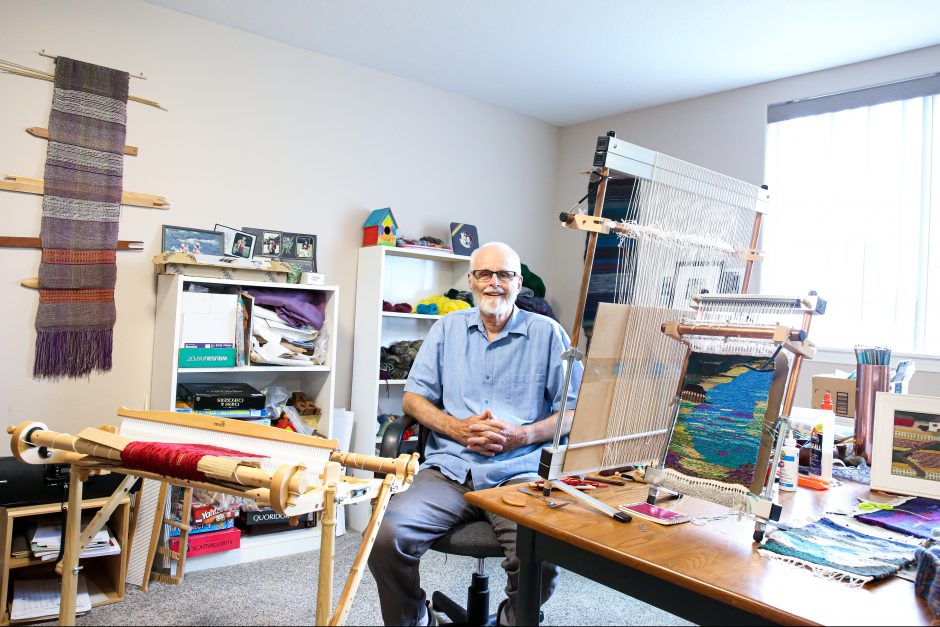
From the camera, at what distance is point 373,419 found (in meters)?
3.38

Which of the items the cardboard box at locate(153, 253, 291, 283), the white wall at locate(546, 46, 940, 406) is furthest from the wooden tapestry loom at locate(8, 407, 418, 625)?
the white wall at locate(546, 46, 940, 406)

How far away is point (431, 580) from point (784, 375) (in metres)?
1.83

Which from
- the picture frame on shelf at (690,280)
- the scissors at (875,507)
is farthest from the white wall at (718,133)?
the picture frame on shelf at (690,280)

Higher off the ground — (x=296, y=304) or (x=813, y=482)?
(x=296, y=304)

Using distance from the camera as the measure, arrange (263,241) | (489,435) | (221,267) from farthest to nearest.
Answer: (263,241) → (221,267) → (489,435)

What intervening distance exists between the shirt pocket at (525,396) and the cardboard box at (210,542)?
4.81ft

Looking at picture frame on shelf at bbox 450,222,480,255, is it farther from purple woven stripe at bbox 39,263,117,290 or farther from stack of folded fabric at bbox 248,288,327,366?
purple woven stripe at bbox 39,263,117,290

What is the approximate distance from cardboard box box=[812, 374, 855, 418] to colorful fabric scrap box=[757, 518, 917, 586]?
3.80ft

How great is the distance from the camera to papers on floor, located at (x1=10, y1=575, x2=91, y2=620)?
7.18 ft

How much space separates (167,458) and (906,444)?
1.80 meters

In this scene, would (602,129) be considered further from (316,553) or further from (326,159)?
(316,553)

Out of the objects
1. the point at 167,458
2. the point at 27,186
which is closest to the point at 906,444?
the point at 167,458

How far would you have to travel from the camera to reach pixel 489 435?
80.0 inches

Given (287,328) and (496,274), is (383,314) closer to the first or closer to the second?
(287,328)
